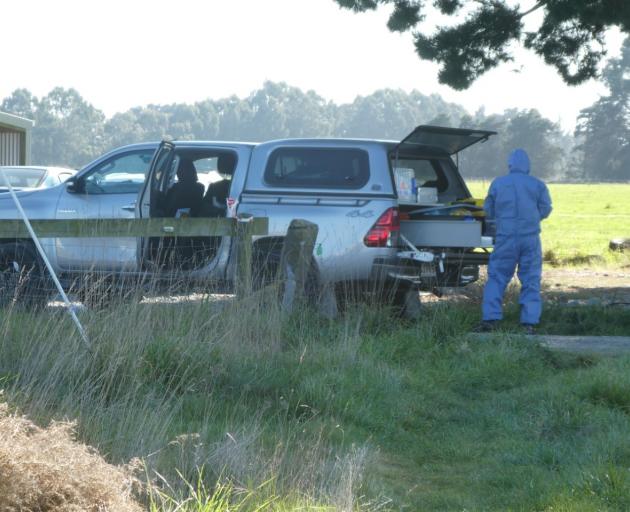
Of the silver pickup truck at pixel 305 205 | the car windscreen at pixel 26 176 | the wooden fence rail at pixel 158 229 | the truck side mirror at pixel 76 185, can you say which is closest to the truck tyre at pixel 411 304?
the silver pickup truck at pixel 305 205

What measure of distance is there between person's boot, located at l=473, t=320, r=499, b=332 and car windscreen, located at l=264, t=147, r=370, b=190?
1781 millimetres

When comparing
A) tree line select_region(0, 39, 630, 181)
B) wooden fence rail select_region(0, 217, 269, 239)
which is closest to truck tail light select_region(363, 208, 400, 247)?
wooden fence rail select_region(0, 217, 269, 239)

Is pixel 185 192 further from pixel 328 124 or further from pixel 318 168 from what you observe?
pixel 328 124

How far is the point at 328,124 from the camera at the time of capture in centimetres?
15262

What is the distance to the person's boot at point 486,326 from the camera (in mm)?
10008

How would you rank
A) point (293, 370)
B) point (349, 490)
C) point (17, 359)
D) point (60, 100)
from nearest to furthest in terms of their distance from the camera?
point (349, 490) → point (17, 359) → point (293, 370) → point (60, 100)

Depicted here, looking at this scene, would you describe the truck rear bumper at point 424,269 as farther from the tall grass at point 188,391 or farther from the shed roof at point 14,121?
the shed roof at point 14,121

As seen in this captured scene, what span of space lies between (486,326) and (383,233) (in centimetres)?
131

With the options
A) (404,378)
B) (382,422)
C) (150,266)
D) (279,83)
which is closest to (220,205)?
(150,266)

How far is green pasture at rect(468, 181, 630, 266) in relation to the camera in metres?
20.3

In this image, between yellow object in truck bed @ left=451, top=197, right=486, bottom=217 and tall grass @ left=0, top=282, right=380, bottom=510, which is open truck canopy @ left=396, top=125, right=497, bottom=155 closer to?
yellow object in truck bed @ left=451, top=197, right=486, bottom=217

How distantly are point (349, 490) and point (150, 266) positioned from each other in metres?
5.25

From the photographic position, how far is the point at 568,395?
7152 mm

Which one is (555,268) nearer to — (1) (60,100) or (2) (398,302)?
(2) (398,302)
